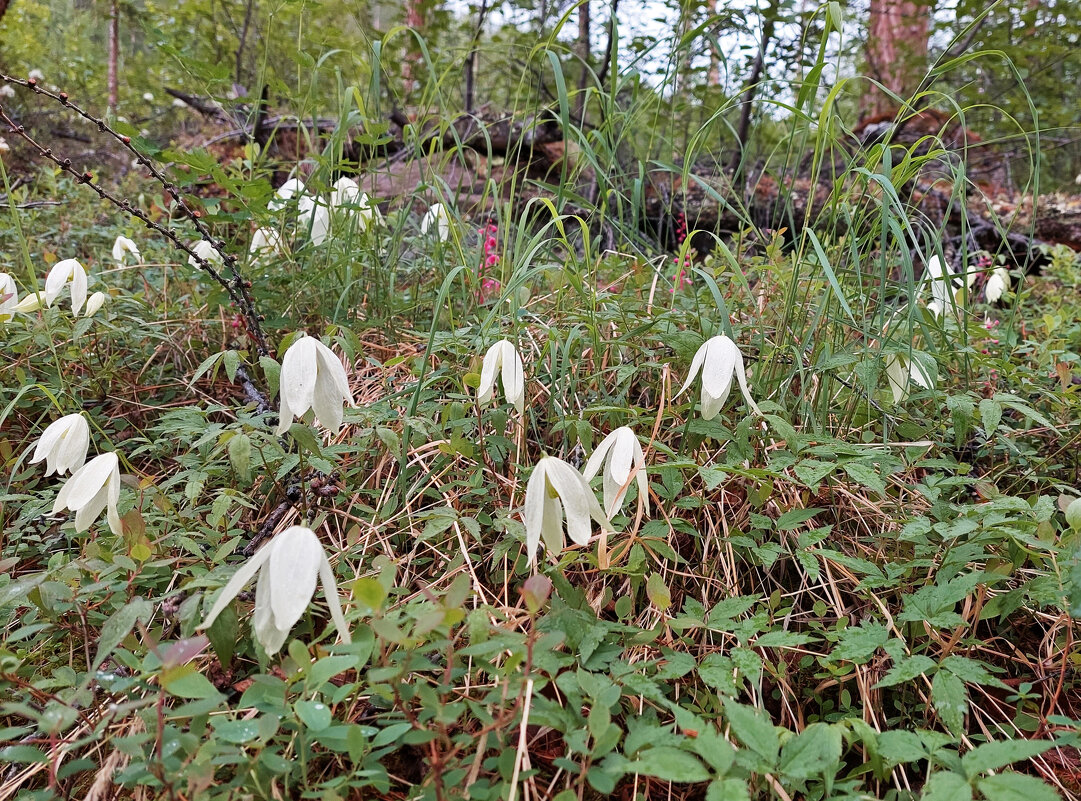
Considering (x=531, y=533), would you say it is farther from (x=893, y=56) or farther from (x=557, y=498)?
(x=893, y=56)

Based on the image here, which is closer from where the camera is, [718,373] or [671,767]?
[671,767]

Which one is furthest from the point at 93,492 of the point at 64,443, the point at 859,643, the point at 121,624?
the point at 859,643

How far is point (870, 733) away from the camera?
0.66 meters

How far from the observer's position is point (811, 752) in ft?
2.02

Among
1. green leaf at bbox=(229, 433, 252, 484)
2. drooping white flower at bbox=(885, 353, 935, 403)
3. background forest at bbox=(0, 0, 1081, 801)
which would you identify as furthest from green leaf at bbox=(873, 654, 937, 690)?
green leaf at bbox=(229, 433, 252, 484)

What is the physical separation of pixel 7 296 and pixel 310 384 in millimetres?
977

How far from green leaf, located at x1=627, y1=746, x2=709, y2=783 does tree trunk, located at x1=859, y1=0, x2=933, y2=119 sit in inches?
159

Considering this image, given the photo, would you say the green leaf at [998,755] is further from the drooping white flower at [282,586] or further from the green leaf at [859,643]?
the drooping white flower at [282,586]

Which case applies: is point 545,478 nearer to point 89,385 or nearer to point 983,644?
point 983,644

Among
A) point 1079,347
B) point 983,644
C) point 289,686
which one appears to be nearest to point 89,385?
point 289,686

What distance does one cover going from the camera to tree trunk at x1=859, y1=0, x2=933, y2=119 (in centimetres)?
385

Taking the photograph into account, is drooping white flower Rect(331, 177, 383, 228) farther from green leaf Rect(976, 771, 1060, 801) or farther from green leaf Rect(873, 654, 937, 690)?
green leaf Rect(976, 771, 1060, 801)

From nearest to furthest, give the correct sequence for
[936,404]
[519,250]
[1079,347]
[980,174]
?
[936,404] → [519,250] → [1079,347] → [980,174]

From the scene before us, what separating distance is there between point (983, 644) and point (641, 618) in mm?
418
